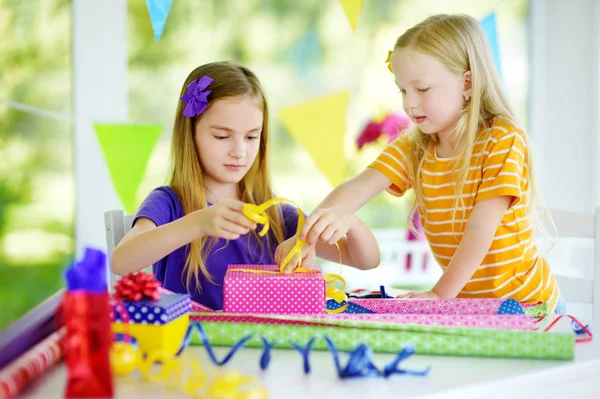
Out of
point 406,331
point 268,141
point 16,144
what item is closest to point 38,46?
point 16,144

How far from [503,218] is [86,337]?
94 centimetres

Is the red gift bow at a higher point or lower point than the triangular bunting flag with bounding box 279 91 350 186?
lower

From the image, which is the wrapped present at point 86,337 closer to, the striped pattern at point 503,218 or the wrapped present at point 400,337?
the wrapped present at point 400,337

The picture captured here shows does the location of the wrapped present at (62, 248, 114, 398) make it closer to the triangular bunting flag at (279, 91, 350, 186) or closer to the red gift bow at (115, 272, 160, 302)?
the red gift bow at (115, 272, 160, 302)

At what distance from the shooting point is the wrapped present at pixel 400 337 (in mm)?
867

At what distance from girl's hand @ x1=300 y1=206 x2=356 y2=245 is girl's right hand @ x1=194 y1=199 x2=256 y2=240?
11 cm

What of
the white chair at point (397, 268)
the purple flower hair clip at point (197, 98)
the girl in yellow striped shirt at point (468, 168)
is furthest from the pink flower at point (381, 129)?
the purple flower hair clip at point (197, 98)

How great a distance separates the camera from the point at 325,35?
2904 mm

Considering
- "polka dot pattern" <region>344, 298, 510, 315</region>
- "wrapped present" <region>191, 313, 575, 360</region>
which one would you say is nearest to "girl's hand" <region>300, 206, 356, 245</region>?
"polka dot pattern" <region>344, 298, 510, 315</region>

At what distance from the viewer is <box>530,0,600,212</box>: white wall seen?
277 centimetres

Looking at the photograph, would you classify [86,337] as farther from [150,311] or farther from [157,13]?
[157,13]

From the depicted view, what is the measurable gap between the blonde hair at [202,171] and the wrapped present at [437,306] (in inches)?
15.4

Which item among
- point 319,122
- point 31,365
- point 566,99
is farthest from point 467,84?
point 566,99

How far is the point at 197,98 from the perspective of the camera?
1.37m
